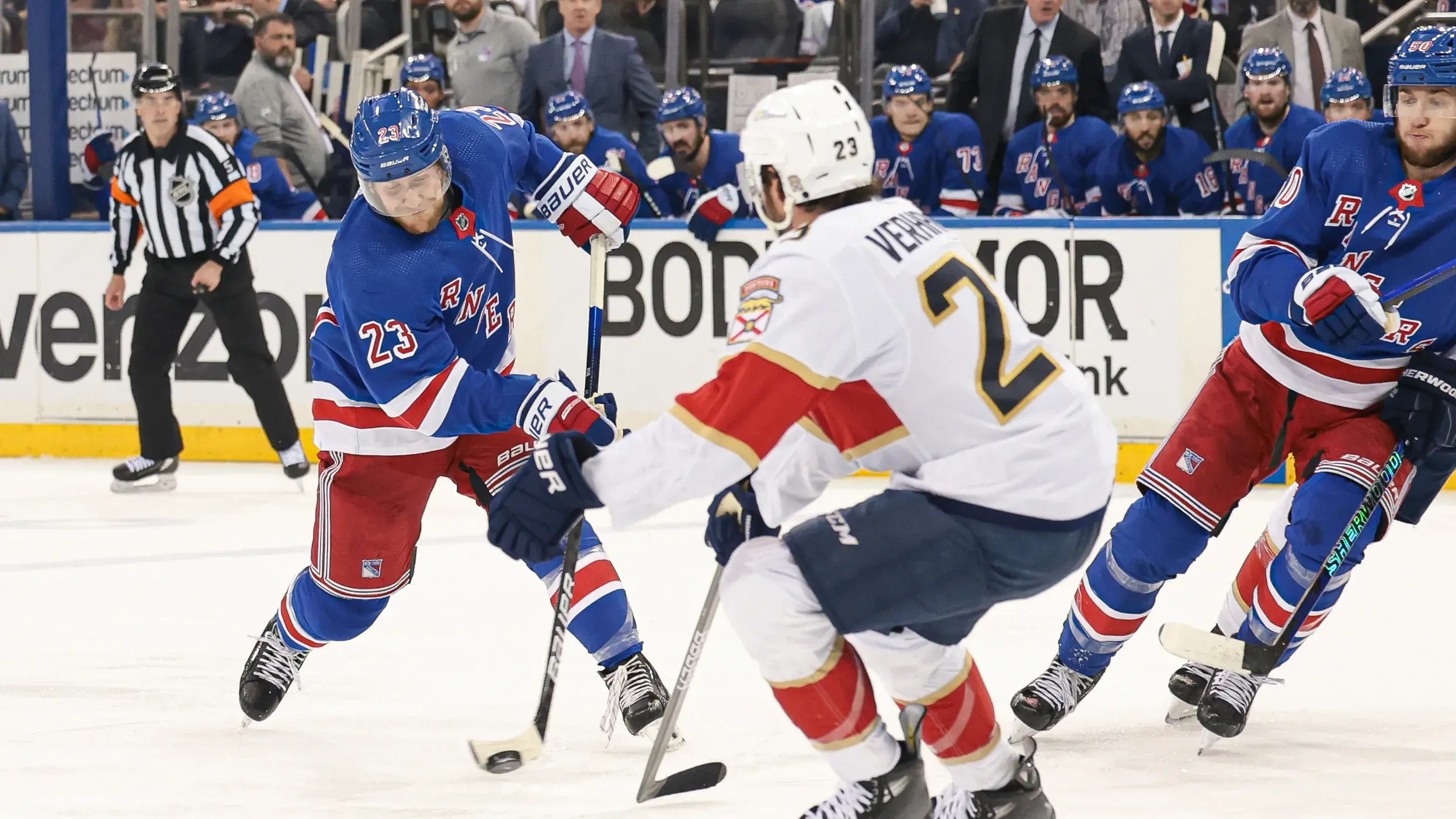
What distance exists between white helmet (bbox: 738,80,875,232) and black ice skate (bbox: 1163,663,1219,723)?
1.42 meters

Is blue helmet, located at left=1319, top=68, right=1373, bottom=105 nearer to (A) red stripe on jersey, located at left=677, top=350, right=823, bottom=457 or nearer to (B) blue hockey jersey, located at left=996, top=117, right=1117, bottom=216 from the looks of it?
(B) blue hockey jersey, located at left=996, top=117, right=1117, bottom=216

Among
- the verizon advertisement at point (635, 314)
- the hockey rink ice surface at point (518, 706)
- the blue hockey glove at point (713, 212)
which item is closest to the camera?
the hockey rink ice surface at point (518, 706)

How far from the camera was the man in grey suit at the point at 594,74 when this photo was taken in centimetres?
806

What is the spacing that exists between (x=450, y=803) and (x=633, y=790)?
0.99ft

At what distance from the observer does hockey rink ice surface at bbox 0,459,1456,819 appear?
10.2 ft

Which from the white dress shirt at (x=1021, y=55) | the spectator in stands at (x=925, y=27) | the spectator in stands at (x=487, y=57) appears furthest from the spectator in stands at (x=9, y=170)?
the white dress shirt at (x=1021, y=55)

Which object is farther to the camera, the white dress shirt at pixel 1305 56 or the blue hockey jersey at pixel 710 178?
the blue hockey jersey at pixel 710 178

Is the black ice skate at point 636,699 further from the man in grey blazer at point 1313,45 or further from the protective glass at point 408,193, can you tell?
the man in grey blazer at point 1313,45

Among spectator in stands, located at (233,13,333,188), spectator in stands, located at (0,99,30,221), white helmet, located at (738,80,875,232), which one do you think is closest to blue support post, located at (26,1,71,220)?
spectator in stands, located at (0,99,30,221)

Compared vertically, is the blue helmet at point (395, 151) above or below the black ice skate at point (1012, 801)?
above

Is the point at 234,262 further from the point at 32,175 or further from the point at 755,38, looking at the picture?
the point at 755,38

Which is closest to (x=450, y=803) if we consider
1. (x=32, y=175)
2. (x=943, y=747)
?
(x=943, y=747)

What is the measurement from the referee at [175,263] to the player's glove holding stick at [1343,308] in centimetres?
451

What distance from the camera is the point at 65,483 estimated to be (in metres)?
7.33
